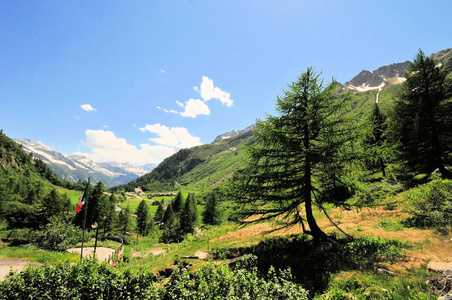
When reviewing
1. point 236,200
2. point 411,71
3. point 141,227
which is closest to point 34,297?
point 236,200

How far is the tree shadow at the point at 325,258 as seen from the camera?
29.6 ft

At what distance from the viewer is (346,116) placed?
41.1 feet

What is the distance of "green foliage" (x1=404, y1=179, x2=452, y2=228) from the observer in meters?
13.0

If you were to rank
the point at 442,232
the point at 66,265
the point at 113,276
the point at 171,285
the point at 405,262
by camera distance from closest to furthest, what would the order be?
1. the point at 171,285
2. the point at 113,276
3. the point at 66,265
4. the point at 405,262
5. the point at 442,232

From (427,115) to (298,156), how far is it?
20.6m

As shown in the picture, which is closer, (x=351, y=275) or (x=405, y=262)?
(x=351, y=275)

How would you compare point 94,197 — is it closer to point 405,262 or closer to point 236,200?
point 236,200

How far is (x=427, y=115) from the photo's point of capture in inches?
815

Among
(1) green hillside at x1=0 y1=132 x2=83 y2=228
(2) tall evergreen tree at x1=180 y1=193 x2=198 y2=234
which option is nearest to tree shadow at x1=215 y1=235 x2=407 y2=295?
(2) tall evergreen tree at x1=180 y1=193 x2=198 y2=234

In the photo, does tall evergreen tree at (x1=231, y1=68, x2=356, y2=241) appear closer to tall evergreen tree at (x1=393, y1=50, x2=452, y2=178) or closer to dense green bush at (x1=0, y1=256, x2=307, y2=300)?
dense green bush at (x1=0, y1=256, x2=307, y2=300)

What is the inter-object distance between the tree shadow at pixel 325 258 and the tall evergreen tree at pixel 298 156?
1.62m

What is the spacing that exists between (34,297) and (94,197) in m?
59.1

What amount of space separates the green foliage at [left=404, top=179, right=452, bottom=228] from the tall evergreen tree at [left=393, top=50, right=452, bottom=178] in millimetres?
8097

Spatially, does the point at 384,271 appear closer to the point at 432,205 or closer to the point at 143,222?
the point at 432,205
